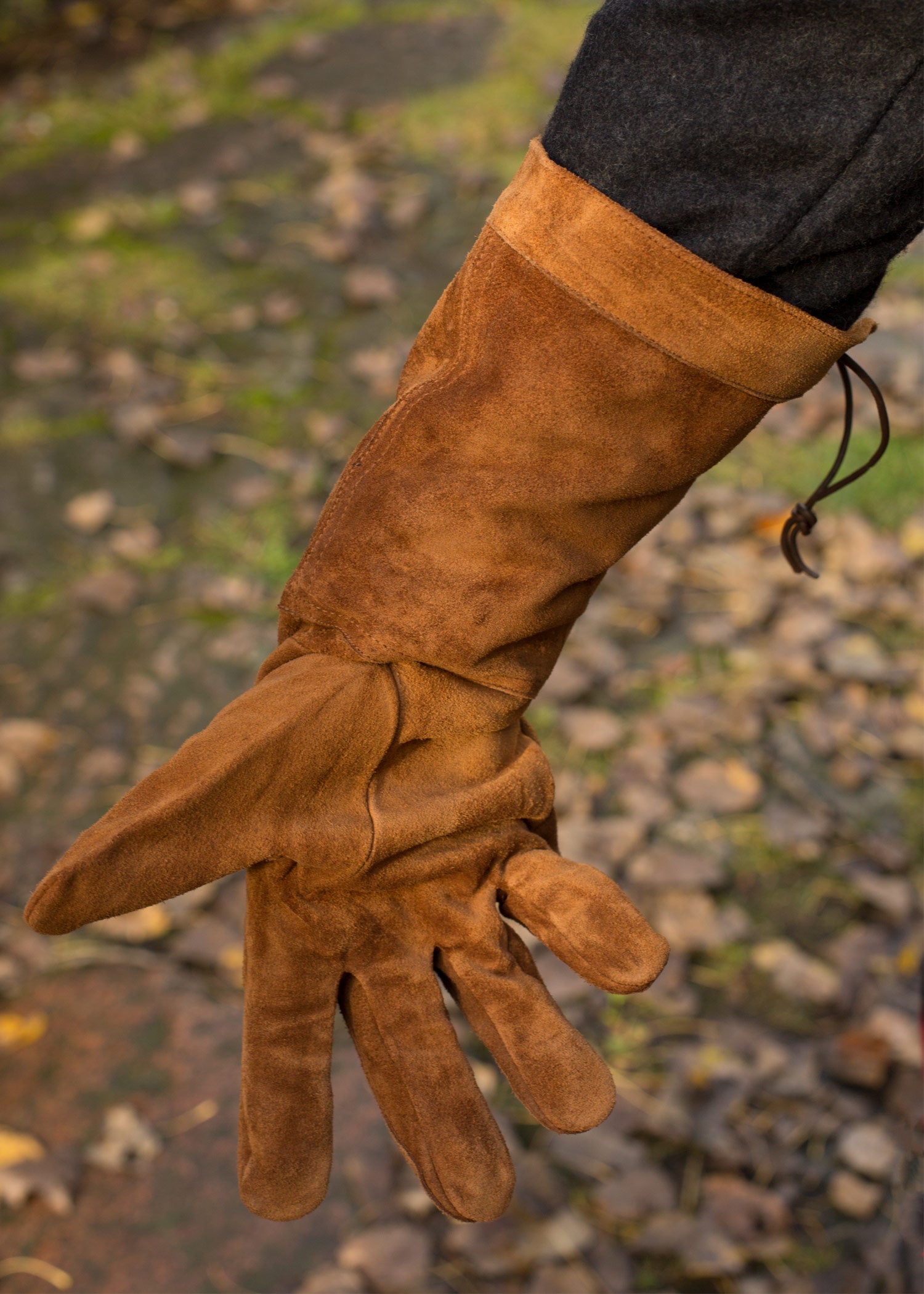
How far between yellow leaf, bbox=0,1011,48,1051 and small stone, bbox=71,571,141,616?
0.99m

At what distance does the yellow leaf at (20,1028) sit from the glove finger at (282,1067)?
100 centimetres

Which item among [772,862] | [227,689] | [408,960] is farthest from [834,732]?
[408,960]

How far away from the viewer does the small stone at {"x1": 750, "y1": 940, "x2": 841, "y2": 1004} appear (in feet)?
6.44

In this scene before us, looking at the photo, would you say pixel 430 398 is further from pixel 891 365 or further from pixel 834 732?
pixel 891 365

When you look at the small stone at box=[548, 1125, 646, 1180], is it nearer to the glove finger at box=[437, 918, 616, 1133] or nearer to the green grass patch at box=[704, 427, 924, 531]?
the glove finger at box=[437, 918, 616, 1133]

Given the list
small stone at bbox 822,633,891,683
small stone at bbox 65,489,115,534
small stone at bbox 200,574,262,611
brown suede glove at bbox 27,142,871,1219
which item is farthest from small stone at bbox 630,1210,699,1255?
small stone at bbox 65,489,115,534

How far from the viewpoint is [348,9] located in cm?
496

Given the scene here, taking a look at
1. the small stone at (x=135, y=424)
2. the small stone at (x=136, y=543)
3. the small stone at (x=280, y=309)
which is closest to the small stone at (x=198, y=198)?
the small stone at (x=280, y=309)

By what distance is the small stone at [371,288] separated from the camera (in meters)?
3.44

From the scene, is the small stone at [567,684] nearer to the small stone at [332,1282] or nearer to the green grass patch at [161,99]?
the small stone at [332,1282]

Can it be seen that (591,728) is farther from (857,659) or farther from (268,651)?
(268,651)

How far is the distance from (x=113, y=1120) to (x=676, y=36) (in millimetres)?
1701

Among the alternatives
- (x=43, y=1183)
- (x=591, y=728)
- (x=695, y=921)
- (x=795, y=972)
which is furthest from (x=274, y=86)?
(x=43, y=1183)

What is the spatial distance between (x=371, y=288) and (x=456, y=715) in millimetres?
2622
